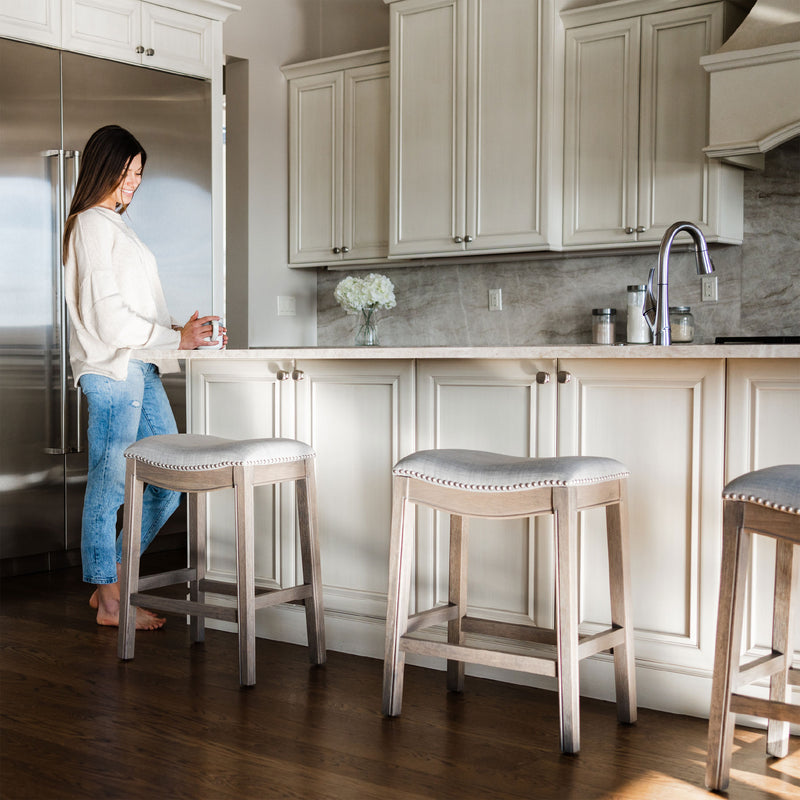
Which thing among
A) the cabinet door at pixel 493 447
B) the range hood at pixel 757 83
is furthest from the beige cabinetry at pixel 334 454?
the range hood at pixel 757 83

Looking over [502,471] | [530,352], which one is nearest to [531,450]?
[530,352]

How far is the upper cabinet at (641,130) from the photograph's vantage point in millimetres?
3680

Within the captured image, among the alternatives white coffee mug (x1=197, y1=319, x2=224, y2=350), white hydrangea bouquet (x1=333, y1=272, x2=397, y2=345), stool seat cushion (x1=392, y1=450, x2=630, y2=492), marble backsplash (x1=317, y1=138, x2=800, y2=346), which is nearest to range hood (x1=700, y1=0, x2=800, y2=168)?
marble backsplash (x1=317, y1=138, x2=800, y2=346)

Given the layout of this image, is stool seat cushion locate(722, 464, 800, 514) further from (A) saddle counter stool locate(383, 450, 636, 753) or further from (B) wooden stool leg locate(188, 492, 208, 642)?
(B) wooden stool leg locate(188, 492, 208, 642)

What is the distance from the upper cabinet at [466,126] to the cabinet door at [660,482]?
1.69m

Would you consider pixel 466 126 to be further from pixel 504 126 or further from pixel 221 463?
pixel 221 463

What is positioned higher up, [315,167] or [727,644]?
[315,167]

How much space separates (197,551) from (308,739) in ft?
3.23

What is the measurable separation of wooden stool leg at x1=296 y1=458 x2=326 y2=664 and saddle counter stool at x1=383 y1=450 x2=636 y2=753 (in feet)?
1.42

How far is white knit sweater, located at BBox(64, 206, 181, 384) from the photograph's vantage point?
308cm

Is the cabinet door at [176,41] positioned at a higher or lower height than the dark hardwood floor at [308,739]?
higher

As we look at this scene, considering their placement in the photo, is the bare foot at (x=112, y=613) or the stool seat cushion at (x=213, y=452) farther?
the bare foot at (x=112, y=613)

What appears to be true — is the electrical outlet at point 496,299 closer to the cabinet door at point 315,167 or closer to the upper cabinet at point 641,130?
the upper cabinet at point 641,130

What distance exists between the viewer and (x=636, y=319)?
3982 millimetres
